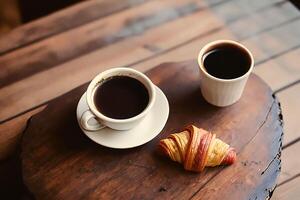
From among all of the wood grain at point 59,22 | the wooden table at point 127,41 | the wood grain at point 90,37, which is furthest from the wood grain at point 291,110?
the wood grain at point 59,22

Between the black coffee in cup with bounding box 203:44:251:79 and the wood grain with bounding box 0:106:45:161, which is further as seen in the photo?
the wood grain with bounding box 0:106:45:161

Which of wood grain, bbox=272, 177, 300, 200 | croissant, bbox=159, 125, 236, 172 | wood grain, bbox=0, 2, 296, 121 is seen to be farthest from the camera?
wood grain, bbox=0, 2, 296, 121

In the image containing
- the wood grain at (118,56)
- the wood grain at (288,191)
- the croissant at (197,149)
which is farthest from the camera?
the wood grain at (118,56)

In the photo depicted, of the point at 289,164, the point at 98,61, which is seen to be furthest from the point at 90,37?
the point at 289,164

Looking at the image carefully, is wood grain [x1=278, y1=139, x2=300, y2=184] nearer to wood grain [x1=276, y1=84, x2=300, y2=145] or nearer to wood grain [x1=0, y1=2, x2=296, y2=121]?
wood grain [x1=276, y1=84, x2=300, y2=145]

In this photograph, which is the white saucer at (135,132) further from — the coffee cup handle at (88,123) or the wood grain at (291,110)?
the wood grain at (291,110)

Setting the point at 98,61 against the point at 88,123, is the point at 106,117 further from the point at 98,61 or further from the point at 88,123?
the point at 98,61

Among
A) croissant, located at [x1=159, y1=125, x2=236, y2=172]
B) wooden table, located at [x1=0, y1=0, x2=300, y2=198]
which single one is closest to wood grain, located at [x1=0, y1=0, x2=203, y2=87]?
wooden table, located at [x1=0, y1=0, x2=300, y2=198]
